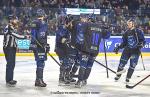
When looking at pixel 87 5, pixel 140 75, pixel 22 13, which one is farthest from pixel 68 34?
pixel 87 5

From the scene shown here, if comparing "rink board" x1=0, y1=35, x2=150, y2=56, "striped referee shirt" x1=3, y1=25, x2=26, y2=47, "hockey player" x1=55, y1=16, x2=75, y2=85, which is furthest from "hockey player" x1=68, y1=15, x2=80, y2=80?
"rink board" x1=0, y1=35, x2=150, y2=56

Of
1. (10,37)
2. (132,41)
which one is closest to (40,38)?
(10,37)

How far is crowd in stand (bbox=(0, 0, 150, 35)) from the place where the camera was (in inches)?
796

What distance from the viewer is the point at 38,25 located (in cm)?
1032

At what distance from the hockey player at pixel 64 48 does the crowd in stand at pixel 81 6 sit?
8.28 metres

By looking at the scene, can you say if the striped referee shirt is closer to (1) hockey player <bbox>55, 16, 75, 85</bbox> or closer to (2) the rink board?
A: (1) hockey player <bbox>55, 16, 75, 85</bbox>

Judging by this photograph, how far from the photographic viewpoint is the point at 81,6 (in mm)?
21656

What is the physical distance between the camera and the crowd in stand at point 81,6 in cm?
2022

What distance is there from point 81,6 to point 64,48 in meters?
10.8

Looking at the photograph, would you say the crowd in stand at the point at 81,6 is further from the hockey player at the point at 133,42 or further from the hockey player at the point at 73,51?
the hockey player at the point at 133,42

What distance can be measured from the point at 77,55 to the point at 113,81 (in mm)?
1387

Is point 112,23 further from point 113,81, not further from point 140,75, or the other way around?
point 113,81

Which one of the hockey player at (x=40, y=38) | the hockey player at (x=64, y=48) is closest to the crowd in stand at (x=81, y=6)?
the hockey player at (x=64, y=48)

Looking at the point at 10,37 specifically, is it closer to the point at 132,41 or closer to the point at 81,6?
the point at 132,41
